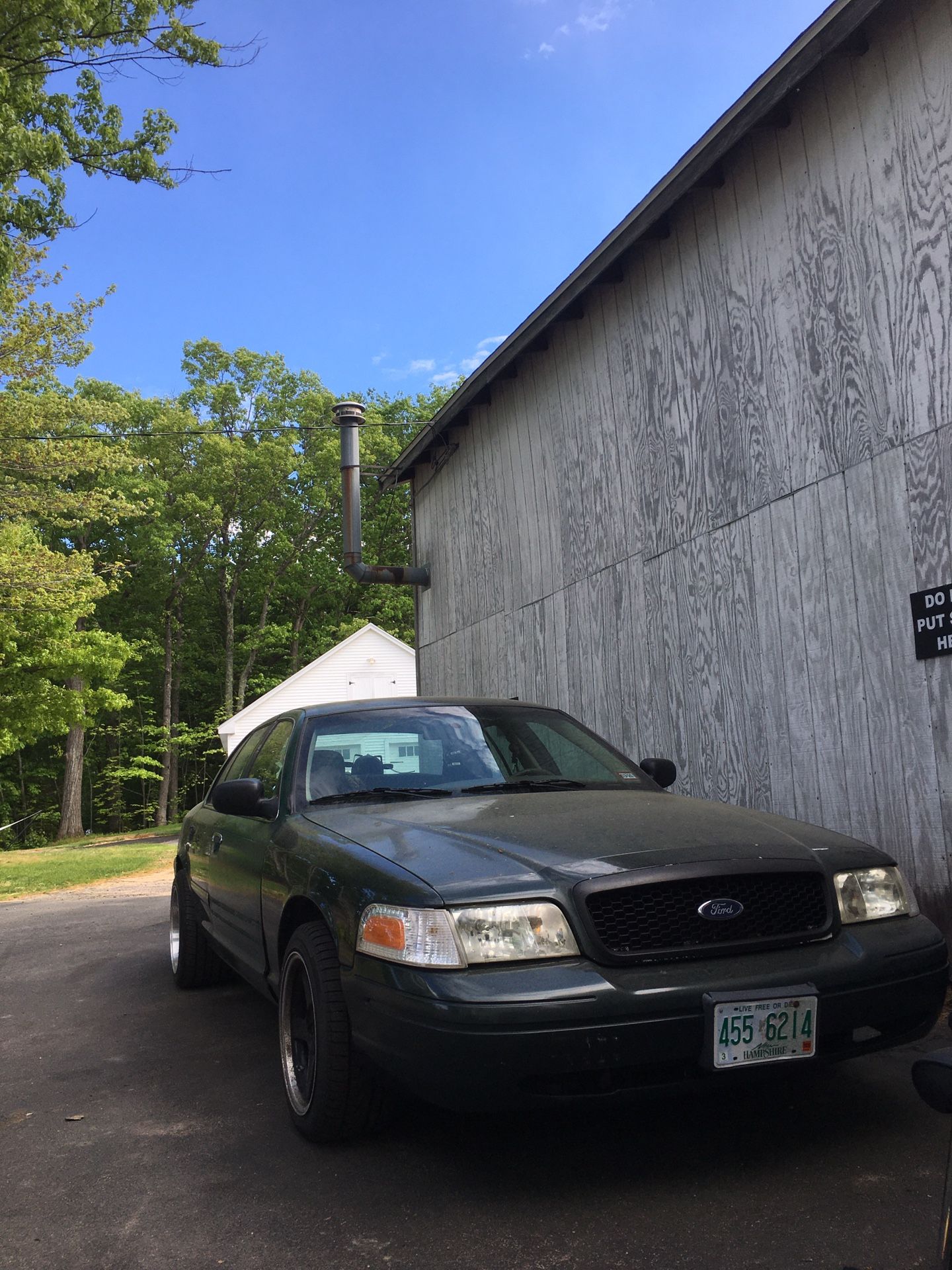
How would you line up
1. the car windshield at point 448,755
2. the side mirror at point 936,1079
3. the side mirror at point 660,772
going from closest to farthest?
the side mirror at point 936,1079 → the car windshield at point 448,755 → the side mirror at point 660,772

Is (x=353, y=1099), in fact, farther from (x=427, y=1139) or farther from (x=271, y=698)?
(x=271, y=698)

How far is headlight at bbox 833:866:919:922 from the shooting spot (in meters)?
3.24

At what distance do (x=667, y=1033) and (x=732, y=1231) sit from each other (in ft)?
1.59

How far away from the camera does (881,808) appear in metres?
5.57

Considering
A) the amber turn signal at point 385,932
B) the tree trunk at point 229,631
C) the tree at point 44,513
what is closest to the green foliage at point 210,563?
the tree trunk at point 229,631

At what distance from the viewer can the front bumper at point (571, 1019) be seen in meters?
2.72

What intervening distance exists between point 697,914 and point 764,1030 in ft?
1.15

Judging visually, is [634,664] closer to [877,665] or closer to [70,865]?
[877,665]

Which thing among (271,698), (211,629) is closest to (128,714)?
(211,629)

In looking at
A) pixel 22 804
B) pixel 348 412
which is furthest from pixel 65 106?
pixel 22 804

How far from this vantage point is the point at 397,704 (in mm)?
4719

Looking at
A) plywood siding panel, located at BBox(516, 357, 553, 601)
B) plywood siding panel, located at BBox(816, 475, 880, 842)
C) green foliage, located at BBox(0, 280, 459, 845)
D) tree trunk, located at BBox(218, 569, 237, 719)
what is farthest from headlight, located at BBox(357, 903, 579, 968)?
tree trunk, located at BBox(218, 569, 237, 719)

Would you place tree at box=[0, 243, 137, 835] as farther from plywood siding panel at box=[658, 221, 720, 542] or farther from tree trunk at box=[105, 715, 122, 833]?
tree trunk at box=[105, 715, 122, 833]

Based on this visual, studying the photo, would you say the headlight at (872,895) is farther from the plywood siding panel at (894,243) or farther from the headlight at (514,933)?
the plywood siding panel at (894,243)
